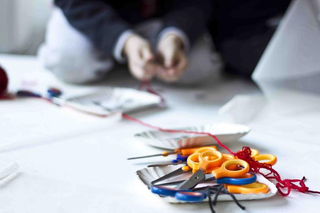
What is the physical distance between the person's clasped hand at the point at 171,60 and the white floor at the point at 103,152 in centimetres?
7

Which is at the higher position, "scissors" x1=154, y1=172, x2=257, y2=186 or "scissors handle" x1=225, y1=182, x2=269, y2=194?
"scissors" x1=154, y1=172, x2=257, y2=186

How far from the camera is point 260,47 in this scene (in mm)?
910

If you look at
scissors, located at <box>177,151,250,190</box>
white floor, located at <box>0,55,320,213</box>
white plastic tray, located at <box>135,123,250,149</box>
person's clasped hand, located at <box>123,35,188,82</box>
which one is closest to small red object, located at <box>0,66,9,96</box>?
white floor, located at <box>0,55,320,213</box>

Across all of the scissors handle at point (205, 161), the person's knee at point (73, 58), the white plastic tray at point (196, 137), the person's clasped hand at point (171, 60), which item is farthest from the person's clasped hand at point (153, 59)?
the scissors handle at point (205, 161)

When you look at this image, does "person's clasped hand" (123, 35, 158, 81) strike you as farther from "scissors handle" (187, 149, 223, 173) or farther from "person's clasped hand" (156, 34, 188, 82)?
"scissors handle" (187, 149, 223, 173)

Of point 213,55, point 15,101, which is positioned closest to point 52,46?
point 15,101

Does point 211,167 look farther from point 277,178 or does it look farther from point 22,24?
point 22,24

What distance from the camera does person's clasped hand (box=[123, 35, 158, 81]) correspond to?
2.56ft

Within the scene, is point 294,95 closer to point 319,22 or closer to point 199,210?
point 319,22

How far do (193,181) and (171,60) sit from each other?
0.44 metres

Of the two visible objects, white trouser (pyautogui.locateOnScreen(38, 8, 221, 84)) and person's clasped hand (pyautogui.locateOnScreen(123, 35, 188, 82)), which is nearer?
person's clasped hand (pyautogui.locateOnScreen(123, 35, 188, 82))

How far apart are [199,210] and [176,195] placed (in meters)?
0.04

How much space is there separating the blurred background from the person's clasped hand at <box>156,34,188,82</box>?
558mm

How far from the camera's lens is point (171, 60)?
795 mm
